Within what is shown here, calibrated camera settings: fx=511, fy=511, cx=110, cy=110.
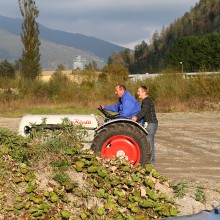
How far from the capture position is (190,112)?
2703cm

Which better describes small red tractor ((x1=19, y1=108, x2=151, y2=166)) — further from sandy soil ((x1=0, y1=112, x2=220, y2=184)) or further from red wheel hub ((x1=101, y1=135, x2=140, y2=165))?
sandy soil ((x1=0, y1=112, x2=220, y2=184))

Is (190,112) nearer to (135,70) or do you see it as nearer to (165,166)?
(165,166)

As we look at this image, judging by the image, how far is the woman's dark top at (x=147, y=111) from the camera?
30.0 ft

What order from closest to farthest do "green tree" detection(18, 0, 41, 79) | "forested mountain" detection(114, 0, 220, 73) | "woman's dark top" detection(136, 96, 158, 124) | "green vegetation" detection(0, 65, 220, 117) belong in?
1. "woman's dark top" detection(136, 96, 158, 124)
2. "green vegetation" detection(0, 65, 220, 117)
3. "green tree" detection(18, 0, 41, 79)
4. "forested mountain" detection(114, 0, 220, 73)

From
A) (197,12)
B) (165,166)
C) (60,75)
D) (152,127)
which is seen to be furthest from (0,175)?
(197,12)

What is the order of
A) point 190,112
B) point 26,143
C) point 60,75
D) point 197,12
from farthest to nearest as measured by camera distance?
point 197,12
point 60,75
point 190,112
point 26,143

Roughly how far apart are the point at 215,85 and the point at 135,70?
101 metres

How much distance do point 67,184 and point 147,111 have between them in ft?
12.6

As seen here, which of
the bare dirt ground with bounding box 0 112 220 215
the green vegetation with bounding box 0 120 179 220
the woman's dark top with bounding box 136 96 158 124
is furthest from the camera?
the woman's dark top with bounding box 136 96 158 124

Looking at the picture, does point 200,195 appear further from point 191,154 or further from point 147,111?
point 191,154

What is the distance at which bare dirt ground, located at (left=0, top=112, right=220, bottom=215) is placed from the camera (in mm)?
7012

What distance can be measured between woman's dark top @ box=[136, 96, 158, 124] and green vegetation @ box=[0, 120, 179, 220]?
229cm

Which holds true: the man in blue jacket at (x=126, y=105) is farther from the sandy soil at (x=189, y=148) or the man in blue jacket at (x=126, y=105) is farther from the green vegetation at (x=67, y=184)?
the green vegetation at (x=67, y=184)

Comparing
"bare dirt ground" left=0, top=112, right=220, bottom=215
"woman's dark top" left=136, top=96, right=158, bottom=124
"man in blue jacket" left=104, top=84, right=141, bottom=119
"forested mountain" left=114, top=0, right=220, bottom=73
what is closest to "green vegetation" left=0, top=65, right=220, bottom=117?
"bare dirt ground" left=0, top=112, right=220, bottom=215
